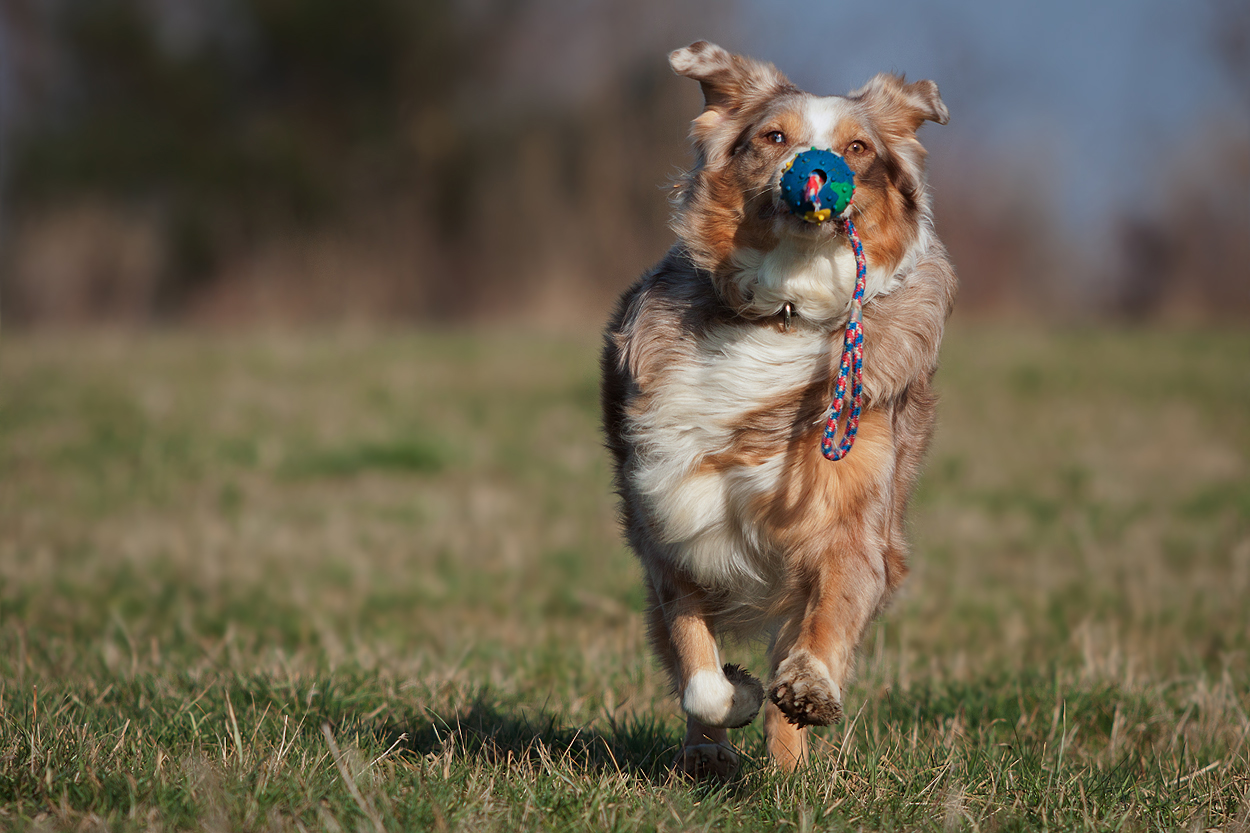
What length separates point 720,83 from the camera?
3.22m

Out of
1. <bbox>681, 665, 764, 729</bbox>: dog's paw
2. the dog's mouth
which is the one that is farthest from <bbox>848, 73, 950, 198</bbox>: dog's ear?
<bbox>681, 665, 764, 729</bbox>: dog's paw

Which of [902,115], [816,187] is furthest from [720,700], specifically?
[902,115]

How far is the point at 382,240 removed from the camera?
2183cm

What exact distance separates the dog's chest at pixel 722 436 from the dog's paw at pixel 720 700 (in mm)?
269

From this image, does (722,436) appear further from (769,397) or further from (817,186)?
(817,186)

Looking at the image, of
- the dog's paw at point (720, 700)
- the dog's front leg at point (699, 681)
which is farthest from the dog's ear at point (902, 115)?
the dog's paw at point (720, 700)

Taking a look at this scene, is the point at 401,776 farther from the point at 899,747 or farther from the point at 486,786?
the point at 899,747

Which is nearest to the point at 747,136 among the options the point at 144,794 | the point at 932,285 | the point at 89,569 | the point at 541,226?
the point at 932,285

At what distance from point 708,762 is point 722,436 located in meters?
0.86

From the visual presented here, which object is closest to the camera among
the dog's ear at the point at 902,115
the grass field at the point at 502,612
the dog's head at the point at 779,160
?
the grass field at the point at 502,612

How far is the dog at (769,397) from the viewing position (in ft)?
9.22

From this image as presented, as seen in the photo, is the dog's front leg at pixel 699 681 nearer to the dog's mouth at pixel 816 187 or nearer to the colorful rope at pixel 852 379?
the colorful rope at pixel 852 379

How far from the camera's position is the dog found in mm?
2811

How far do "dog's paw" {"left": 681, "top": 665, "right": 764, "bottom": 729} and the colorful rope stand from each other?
594 millimetres
